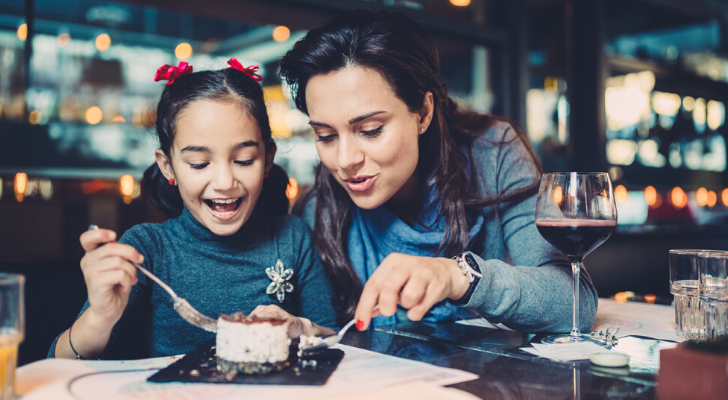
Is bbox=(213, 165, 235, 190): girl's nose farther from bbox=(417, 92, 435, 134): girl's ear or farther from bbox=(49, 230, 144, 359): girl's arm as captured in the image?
bbox=(417, 92, 435, 134): girl's ear

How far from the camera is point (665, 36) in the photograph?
22.2ft

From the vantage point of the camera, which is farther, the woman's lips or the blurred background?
the blurred background

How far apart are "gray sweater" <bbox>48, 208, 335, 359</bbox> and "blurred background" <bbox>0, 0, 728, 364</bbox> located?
0.54ft

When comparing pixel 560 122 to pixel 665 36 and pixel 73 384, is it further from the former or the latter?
pixel 73 384

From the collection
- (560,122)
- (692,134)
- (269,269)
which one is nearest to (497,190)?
(269,269)

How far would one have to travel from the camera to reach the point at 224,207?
1470 mm

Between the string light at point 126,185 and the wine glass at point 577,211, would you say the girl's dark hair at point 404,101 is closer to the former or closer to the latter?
the wine glass at point 577,211

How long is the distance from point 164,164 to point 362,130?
0.54m

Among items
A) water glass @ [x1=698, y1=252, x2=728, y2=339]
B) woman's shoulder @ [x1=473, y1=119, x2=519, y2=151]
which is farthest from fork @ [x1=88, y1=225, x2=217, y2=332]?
woman's shoulder @ [x1=473, y1=119, x2=519, y2=151]

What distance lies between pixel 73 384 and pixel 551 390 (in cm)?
62

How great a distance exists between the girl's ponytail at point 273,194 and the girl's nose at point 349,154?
42 cm

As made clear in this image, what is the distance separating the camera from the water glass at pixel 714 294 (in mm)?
1046

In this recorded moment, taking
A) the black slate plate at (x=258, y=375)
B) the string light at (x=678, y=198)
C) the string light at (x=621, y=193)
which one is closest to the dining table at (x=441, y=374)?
the black slate plate at (x=258, y=375)

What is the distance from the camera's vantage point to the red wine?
113 cm
